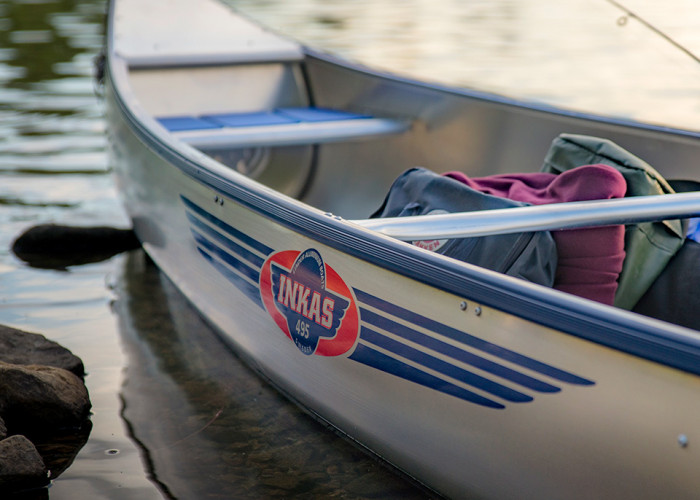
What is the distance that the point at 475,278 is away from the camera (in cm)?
178

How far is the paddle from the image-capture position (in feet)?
6.50

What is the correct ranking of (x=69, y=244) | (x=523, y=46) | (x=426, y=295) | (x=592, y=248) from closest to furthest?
(x=426, y=295), (x=592, y=248), (x=69, y=244), (x=523, y=46)

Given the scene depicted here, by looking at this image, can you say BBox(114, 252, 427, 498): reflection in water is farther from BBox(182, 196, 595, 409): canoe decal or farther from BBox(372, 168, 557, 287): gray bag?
BBox(372, 168, 557, 287): gray bag

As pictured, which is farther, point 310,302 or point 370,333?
point 310,302

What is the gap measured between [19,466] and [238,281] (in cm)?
83

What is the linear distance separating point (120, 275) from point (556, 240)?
7.64 ft

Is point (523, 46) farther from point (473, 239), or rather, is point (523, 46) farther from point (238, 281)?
point (473, 239)

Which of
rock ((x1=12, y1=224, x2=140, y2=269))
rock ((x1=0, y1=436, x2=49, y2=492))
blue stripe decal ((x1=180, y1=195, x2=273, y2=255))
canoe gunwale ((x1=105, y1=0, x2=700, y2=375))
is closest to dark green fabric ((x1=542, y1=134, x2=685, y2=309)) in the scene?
canoe gunwale ((x1=105, y1=0, x2=700, y2=375))

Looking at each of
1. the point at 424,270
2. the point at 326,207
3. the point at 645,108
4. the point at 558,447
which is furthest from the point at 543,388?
the point at 645,108

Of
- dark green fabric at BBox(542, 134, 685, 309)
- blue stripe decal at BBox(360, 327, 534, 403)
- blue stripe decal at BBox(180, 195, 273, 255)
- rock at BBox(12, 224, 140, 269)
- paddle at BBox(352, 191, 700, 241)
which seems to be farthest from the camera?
rock at BBox(12, 224, 140, 269)

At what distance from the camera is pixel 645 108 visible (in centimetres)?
659

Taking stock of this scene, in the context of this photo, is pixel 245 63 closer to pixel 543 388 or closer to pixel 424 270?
pixel 424 270

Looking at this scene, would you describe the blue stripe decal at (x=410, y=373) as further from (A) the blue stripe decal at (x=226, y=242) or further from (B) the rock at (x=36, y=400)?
(B) the rock at (x=36, y=400)

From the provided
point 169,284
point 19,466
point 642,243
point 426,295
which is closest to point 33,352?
point 19,466
